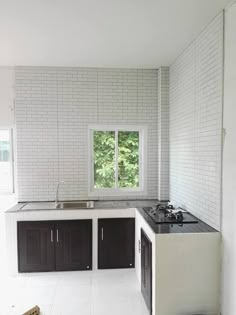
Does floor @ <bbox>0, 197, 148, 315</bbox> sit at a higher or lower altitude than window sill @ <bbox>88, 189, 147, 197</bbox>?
lower

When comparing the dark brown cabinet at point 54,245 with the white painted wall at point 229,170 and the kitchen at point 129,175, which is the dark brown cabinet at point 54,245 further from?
the white painted wall at point 229,170

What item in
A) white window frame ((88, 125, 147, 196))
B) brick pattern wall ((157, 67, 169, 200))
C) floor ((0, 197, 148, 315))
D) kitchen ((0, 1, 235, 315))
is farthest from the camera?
white window frame ((88, 125, 147, 196))

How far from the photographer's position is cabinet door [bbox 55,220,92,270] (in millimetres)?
3635

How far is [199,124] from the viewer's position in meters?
3.05

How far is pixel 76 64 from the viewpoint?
13.1 feet

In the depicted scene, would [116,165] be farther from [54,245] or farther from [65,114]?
[54,245]

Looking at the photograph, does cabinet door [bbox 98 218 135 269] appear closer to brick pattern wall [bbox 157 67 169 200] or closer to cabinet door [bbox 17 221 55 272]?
cabinet door [bbox 17 221 55 272]

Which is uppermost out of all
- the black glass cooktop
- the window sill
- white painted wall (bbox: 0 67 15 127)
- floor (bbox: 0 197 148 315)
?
white painted wall (bbox: 0 67 15 127)

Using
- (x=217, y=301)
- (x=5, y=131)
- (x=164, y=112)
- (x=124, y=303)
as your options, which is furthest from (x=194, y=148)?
(x=5, y=131)

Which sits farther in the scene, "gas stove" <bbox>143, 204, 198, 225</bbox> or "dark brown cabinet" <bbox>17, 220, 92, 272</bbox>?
"dark brown cabinet" <bbox>17, 220, 92, 272</bbox>

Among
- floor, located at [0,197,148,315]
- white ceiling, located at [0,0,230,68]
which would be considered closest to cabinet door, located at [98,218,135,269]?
floor, located at [0,197,148,315]

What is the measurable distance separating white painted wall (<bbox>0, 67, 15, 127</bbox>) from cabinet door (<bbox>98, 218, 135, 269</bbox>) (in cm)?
209

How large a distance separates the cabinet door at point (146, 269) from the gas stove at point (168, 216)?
9.4 inches

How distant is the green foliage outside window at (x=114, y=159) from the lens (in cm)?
434
